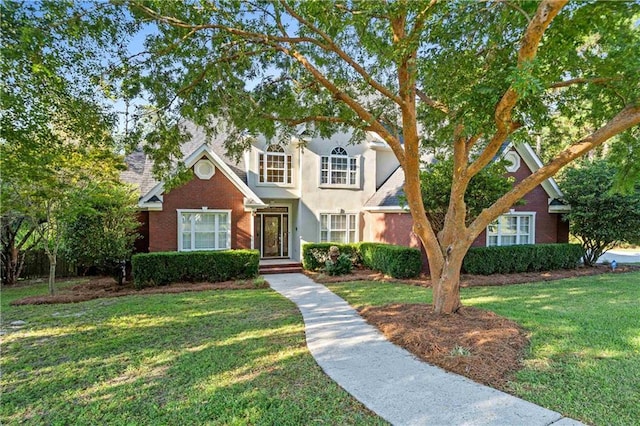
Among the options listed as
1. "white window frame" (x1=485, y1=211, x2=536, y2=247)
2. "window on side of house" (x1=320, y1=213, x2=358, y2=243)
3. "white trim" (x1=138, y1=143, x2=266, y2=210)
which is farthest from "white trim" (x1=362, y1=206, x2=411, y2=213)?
"white trim" (x1=138, y1=143, x2=266, y2=210)

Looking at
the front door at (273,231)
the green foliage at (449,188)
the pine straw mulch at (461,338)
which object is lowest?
the pine straw mulch at (461,338)

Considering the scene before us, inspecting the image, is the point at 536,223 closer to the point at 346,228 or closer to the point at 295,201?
the point at 346,228

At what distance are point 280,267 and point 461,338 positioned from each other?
10211 millimetres

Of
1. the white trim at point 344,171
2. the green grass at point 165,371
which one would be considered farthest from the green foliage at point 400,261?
the green grass at point 165,371

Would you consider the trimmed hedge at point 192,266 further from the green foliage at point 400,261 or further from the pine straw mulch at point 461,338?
the pine straw mulch at point 461,338

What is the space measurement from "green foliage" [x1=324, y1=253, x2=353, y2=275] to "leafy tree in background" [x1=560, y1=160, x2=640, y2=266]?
10388 millimetres

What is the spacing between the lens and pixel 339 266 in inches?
560

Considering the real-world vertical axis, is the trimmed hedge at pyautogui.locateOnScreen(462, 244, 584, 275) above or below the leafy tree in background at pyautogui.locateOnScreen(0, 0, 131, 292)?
below

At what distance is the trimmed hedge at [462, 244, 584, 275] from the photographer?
550 inches

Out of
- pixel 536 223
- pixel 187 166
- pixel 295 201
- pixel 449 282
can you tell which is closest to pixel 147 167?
pixel 187 166

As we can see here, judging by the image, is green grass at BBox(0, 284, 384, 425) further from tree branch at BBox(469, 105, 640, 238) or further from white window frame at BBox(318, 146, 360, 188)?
white window frame at BBox(318, 146, 360, 188)

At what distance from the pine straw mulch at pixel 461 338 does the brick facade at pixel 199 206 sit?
757 cm

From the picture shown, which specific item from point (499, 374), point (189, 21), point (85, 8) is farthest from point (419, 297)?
point (85, 8)

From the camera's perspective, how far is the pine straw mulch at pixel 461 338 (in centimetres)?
502
